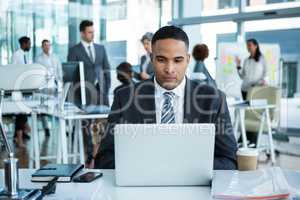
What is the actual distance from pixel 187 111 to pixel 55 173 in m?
0.62

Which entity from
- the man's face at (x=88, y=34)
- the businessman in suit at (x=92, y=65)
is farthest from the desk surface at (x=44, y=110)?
the man's face at (x=88, y=34)

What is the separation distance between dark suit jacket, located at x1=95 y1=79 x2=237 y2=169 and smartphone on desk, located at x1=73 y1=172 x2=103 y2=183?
191 millimetres

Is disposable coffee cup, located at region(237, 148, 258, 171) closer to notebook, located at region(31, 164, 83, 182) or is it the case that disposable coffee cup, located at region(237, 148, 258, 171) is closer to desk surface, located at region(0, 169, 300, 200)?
desk surface, located at region(0, 169, 300, 200)

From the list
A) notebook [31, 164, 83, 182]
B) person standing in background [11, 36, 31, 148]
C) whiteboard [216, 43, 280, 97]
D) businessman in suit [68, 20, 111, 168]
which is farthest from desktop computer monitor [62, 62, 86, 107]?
whiteboard [216, 43, 280, 97]

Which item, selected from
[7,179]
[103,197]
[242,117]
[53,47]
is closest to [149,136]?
[103,197]

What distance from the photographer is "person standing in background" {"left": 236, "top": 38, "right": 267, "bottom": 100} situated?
570 cm

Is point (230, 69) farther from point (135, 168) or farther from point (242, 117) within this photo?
point (135, 168)

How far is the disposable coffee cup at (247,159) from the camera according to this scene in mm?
1512

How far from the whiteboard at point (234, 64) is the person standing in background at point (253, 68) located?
33cm

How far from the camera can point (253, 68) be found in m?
5.71

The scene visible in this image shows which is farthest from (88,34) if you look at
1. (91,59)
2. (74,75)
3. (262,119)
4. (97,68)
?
(262,119)

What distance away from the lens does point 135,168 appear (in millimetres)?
1374

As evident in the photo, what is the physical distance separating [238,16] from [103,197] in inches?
221

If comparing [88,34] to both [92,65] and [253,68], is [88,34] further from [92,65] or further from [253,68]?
[253,68]
